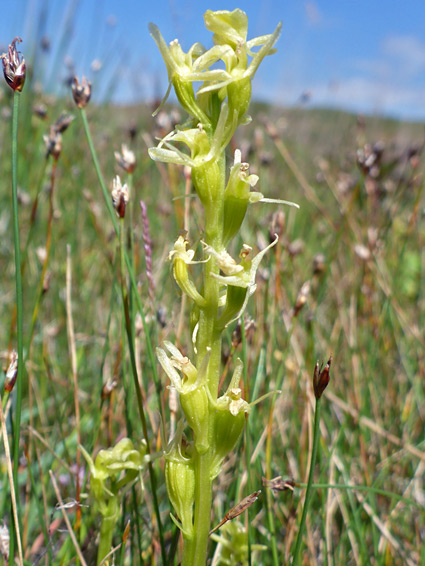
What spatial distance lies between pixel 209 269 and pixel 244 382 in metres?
0.46

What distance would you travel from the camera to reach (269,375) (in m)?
1.50

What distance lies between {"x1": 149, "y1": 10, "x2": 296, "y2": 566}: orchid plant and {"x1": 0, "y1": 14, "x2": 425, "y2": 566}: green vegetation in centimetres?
7

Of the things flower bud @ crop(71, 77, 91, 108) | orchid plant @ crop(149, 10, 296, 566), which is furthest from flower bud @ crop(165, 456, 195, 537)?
flower bud @ crop(71, 77, 91, 108)

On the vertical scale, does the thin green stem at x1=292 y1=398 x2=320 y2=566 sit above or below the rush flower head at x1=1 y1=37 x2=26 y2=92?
below

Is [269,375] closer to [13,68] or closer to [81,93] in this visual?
[81,93]

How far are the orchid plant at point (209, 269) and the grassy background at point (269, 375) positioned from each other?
202 millimetres

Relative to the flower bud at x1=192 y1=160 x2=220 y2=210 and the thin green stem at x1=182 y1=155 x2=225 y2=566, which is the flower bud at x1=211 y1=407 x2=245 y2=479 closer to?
the thin green stem at x1=182 y1=155 x2=225 y2=566

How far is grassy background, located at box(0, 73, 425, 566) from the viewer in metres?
1.31

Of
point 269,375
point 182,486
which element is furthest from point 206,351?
point 269,375

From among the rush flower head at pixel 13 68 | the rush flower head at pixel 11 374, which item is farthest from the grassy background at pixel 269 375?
the rush flower head at pixel 13 68

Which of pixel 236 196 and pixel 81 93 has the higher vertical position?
pixel 81 93

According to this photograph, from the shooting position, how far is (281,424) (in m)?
1.68

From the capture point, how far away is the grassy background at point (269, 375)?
1.31 meters

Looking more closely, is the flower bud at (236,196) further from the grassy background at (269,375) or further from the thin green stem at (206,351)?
the grassy background at (269,375)
